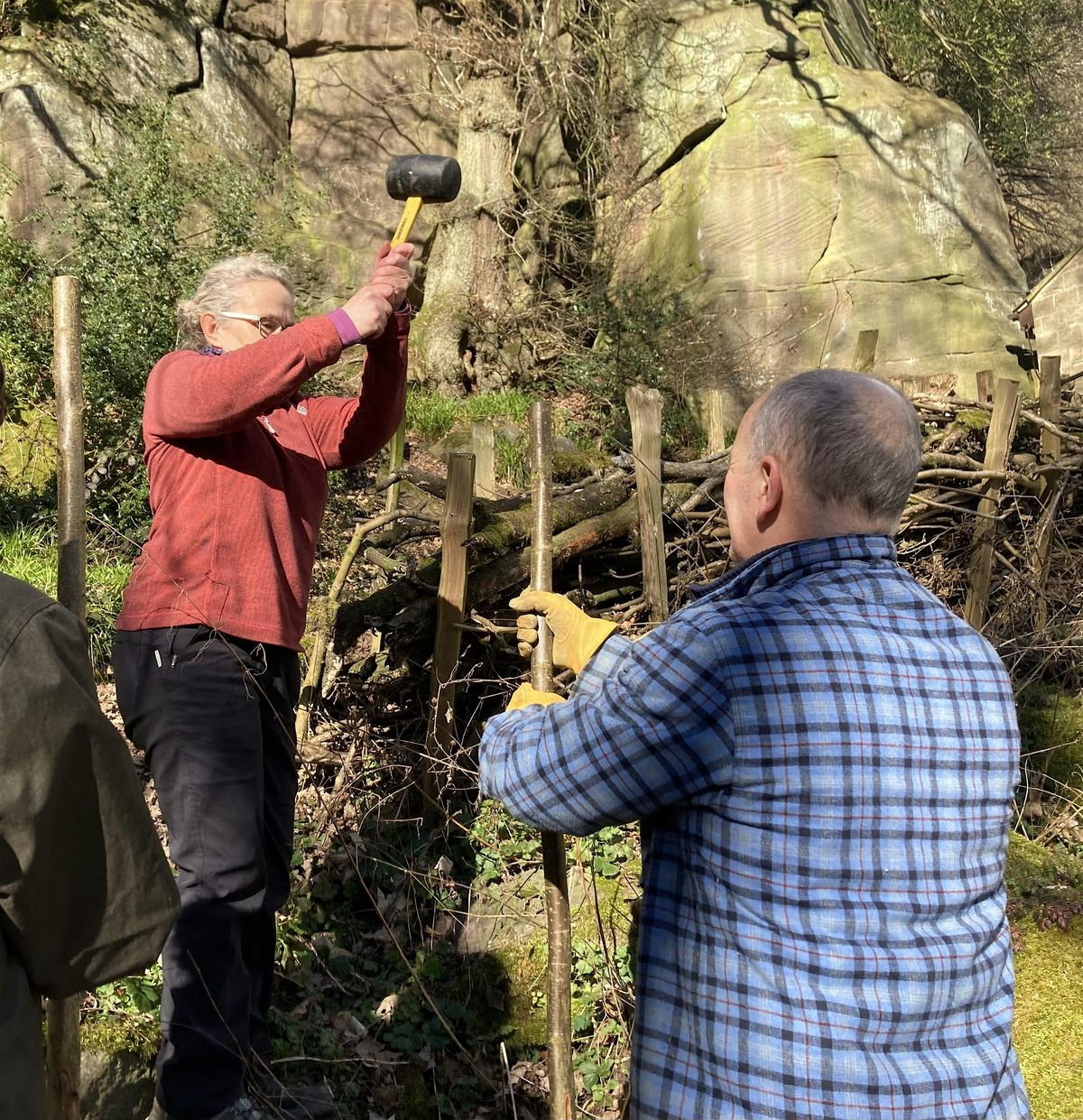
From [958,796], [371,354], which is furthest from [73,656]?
[371,354]

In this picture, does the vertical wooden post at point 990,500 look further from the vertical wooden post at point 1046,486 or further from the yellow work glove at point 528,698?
the yellow work glove at point 528,698

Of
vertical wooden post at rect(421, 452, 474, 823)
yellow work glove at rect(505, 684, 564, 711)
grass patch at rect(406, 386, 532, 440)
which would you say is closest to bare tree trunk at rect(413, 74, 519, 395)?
grass patch at rect(406, 386, 532, 440)

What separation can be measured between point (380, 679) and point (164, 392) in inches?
69.5

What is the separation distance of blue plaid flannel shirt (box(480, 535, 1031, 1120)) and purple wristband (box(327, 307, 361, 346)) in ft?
4.43

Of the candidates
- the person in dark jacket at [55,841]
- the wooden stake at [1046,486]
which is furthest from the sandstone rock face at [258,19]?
the person in dark jacket at [55,841]

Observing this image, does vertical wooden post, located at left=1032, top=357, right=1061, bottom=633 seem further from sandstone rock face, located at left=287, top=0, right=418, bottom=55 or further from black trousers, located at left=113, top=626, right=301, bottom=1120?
sandstone rock face, located at left=287, top=0, right=418, bottom=55

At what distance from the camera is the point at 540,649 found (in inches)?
80.3

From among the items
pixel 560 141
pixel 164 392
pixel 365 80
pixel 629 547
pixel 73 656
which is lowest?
pixel 629 547

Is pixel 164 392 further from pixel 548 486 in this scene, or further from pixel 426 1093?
pixel 426 1093

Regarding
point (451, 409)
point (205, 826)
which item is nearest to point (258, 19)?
point (451, 409)

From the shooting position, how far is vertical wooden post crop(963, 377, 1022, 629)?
568 centimetres

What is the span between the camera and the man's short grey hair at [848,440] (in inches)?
59.8

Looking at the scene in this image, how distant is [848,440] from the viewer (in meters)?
1.51

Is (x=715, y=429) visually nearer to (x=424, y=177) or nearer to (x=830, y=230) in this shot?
Answer: (x=424, y=177)
